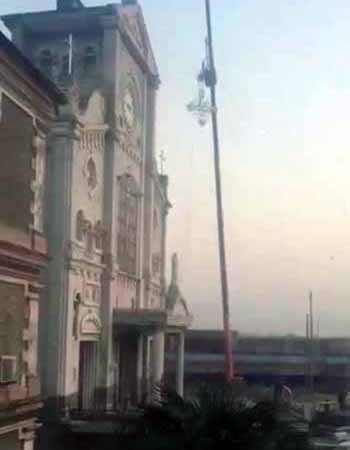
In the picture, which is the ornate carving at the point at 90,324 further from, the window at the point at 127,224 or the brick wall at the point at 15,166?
the brick wall at the point at 15,166

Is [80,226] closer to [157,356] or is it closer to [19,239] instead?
[157,356]

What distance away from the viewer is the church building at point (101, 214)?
2252cm

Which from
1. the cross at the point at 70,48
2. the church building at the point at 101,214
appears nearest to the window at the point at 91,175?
the church building at the point at 101,214

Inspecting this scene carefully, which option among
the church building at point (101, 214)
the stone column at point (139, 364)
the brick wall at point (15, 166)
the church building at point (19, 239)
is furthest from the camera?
the stone column at point (139, 364)

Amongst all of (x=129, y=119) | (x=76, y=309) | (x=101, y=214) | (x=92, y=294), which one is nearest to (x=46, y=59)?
(x=129, y=119)

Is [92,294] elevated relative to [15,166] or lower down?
lower down

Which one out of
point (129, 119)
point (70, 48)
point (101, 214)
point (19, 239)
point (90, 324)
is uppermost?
point (70, 48)

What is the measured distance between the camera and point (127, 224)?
91.8ft

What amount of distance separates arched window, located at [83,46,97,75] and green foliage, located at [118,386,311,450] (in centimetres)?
1770

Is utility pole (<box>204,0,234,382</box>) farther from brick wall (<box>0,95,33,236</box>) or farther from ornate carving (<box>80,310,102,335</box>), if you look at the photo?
brick wall (<box>0,95,33,236</box>)

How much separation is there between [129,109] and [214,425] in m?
19.4

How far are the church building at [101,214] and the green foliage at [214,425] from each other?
12.3 meters

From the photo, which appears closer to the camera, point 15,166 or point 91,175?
point 15,166

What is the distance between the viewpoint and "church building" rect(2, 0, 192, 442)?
2252 cm
